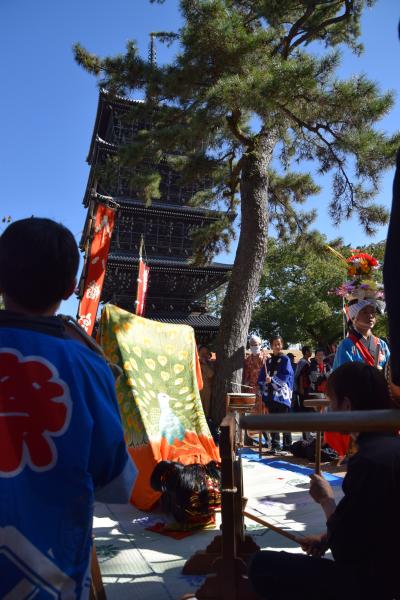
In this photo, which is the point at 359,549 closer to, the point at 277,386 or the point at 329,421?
the point at 329,421

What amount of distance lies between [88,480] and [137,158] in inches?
264

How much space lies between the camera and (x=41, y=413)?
3.22 feet

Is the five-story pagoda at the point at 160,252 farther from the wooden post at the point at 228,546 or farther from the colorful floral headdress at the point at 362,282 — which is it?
the wooden post at the point at 228,546

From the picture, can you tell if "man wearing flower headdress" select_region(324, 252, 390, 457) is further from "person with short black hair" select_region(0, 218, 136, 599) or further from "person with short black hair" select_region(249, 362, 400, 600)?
"person with short black hair" select_region(0, 218, 136, 599)

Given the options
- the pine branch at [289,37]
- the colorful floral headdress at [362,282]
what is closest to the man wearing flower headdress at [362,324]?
the colorful floral headdress at [362,282]

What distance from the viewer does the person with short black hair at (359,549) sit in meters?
1.22

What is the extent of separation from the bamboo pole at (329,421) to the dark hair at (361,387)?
0.57 metres

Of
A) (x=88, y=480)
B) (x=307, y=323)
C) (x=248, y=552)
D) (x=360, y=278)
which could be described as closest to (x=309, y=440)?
(x=360, y=278)

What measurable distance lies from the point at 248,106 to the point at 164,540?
17.0 feet

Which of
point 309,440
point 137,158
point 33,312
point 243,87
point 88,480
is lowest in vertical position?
point 309,440

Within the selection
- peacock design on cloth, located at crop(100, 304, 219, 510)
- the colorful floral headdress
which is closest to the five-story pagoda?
peacock design on cloth, located at crop(100, 304, 219, 510)

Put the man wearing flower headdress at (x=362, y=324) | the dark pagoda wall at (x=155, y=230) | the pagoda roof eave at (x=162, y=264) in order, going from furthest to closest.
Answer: the dark pagoda wall at (x=155, y=230) < the pagoda roof eave at (x=162, y=264) < the man wearing flower headdress at (x=362, y=324)

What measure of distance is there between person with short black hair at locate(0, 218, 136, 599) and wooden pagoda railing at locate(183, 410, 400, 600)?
0.34 meters

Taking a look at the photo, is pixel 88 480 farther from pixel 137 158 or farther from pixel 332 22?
pixel 332 22
